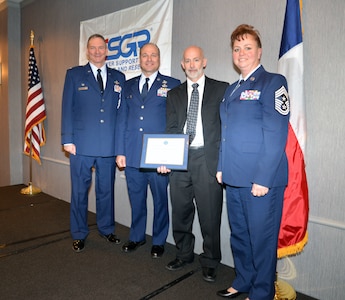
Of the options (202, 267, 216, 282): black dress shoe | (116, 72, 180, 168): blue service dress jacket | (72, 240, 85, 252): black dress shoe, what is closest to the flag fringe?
(202, 267, 216, 282): black dress shoe

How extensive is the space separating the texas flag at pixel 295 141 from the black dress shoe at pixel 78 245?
1.71 metres

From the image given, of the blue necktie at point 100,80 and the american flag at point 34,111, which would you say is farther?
the american flag at point 34,111

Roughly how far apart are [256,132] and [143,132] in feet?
3.36

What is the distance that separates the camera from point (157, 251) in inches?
98.7

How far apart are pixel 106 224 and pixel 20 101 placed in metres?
3.30

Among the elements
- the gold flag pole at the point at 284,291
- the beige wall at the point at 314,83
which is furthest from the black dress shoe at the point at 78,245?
the gold flag pole at the point at 284,291

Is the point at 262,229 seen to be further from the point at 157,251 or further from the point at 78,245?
the point at 78,245

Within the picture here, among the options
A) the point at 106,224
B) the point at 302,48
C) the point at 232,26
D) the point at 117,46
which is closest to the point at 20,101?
the point at 117,46

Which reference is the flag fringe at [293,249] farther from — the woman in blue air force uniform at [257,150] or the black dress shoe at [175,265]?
the black dress shoe at [175,265]

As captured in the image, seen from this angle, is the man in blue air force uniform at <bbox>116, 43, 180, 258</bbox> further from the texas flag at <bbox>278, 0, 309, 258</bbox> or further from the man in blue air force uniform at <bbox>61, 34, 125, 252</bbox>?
the texas flag at <bbox>278, 0, 309, 258</bbox>

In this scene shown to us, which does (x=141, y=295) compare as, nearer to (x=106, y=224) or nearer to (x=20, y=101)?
(x=106, y=224)

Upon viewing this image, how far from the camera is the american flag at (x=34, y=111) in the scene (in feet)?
14.1

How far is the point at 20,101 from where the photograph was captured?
5.02m

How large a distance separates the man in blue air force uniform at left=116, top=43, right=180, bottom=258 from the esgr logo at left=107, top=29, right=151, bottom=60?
0.61 metres
